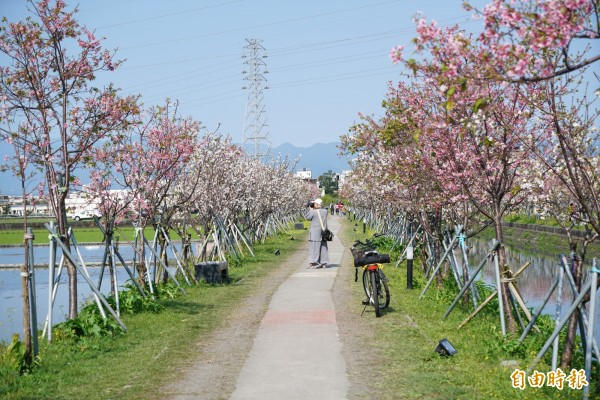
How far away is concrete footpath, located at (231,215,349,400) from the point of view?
833 centimetres

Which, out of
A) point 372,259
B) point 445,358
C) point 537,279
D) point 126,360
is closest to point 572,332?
point 445,358

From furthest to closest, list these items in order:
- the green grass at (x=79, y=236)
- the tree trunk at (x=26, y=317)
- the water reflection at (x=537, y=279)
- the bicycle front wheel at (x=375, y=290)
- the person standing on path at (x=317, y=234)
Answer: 1. the green grass at (x=79, y=236)
2. the person standing on path at (x=317, y=234)
3. the water reflection at (x=537, y=279)
4. the bicycle front wheel at (x=375, y=290)
5. the tree trunk at (x=26, y=317)

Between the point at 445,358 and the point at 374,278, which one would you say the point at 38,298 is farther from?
the point at 445,358

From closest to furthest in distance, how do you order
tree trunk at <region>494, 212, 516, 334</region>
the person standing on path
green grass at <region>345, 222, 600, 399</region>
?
1. green grass at <region>345, 222, 600, 399</region>
2. tree trunk at <region>494, 212, 516, 334</region>
3. the person standing on path

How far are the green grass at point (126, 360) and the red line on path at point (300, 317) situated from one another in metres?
0.98

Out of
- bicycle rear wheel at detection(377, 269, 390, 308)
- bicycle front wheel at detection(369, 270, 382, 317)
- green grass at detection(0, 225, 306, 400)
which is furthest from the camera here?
bicycle rear wheel at detection(377, 269, 390, 308)

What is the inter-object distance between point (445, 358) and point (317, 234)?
1278 cm

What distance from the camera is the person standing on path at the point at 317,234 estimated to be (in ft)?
72.3

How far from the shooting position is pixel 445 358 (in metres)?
9.89

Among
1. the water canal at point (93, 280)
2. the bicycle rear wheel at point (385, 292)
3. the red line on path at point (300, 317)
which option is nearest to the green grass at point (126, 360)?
the red line on path at point (300, 317)

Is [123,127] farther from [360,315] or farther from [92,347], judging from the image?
[360,315]

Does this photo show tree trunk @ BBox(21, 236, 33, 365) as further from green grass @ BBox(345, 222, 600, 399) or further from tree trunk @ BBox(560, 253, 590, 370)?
tree trunk @ BBox(560, 253, 590, 370)

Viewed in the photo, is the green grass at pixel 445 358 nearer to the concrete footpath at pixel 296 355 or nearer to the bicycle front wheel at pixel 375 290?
the bicycle front wheel at pixel 375 290

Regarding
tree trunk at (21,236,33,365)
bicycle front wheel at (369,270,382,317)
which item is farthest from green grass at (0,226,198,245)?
tree trunk at (21,236,33,365)
